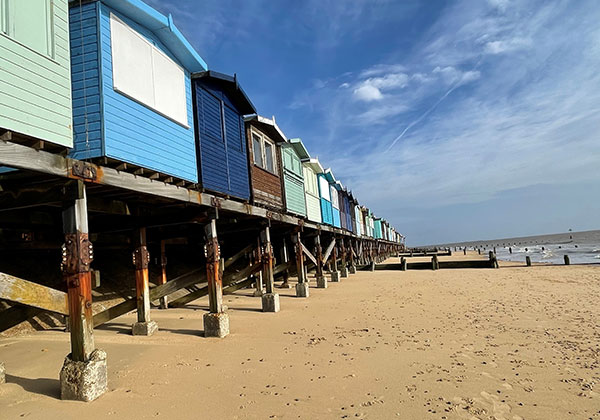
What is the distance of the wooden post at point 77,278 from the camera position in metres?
4.40

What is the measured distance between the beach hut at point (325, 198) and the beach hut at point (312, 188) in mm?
485

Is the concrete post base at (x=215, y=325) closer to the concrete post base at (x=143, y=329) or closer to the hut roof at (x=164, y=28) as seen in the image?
the concrete post base at (x=143, y=329)

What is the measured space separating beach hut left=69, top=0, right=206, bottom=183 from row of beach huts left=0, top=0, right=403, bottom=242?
2 centimetres

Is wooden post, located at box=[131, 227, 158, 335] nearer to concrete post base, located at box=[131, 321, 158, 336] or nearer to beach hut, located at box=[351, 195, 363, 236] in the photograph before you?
concrete post base, located at box=[131, 321, 158, 336]

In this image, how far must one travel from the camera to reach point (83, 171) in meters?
4.53

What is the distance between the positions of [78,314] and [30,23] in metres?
3.63

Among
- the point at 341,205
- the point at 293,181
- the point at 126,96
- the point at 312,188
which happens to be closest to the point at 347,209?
the point at 341,205

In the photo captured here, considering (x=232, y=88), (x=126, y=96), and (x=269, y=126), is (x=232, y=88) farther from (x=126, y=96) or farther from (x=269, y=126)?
(x=126, y=96)

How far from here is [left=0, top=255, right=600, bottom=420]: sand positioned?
166 inches

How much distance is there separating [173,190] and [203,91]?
156 inches

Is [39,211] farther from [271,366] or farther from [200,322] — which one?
[271,366]

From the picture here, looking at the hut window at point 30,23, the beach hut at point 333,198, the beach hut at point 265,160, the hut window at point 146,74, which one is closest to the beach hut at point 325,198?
the beach hut at point 333,198

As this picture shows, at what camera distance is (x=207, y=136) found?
930cm

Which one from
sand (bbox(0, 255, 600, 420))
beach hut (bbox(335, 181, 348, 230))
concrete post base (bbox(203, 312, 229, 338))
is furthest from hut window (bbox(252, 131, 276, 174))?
beach hut (bbox(335, 181, 348, 230))
